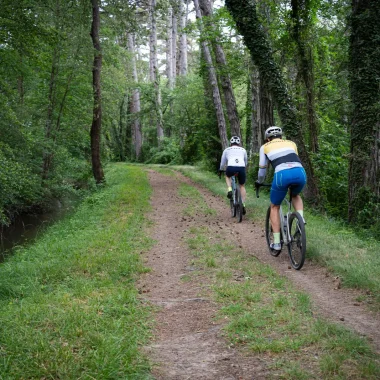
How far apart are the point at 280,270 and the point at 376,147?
15.5 feet

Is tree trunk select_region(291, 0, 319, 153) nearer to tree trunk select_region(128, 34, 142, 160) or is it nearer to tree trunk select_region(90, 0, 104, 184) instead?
tree trunk select_region(90, 0, 104, 184)

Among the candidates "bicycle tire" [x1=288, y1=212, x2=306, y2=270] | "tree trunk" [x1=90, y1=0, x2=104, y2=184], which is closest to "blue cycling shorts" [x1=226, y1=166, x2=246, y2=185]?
"bicycle tire" [x1=288, y1=212, x2=306, y2=270]

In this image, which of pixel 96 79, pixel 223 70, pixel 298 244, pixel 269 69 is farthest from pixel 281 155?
pixel 96 79

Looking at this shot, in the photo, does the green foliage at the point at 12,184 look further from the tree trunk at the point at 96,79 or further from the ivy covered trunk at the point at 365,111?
the ivy covered trunk at the point at 365,111

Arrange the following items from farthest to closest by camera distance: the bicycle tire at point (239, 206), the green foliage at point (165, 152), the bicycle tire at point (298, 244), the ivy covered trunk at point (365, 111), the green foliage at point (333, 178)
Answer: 1. the green foliage at point (165, 152)
2. the green foliage at point (333, 178)
3. the bicycle tire at point (239, 206)
4. the ivy covered trunk at point (365, 111)
5. the bicycle tire at point (298, 244)

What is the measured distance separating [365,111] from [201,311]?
7255 mm

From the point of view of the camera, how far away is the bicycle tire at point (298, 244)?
6.59m

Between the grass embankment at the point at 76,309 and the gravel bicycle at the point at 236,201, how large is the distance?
2.62 m

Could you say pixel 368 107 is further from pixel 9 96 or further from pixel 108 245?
pixel 9 96

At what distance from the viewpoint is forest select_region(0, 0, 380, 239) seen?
34.1ft

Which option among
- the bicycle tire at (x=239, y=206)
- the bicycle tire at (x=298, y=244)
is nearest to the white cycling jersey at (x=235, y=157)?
the bicycle tire at (x=239, y=206)

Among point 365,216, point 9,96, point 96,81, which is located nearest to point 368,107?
point 365,216

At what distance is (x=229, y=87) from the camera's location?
20.9m

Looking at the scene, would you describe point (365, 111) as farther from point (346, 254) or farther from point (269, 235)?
point (346, 254)
